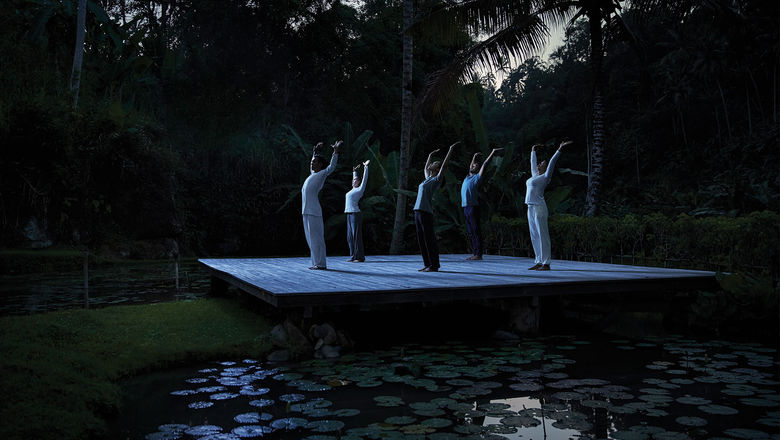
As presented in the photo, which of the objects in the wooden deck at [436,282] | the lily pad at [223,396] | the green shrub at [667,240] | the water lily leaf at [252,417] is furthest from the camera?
the green shrub at [667,240]

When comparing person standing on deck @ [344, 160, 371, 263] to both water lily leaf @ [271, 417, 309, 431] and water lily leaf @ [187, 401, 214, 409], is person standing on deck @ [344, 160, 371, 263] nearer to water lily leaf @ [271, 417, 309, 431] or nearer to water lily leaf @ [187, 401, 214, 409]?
water lily leaf @ [187, 401, 214, 409]

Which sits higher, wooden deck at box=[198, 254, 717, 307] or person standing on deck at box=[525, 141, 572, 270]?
person standing on deck at box=[525, 141, 572, 270]

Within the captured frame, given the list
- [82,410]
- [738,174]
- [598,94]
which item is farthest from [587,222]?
[738,174]

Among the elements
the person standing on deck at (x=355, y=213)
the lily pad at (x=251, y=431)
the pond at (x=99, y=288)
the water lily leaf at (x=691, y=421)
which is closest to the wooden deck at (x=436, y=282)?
the person standing on deck at (x=355, y=213)

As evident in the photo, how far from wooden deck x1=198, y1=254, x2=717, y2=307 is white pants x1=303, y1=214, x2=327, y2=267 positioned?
0.30 meters

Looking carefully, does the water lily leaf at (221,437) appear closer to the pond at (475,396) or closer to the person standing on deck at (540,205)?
the pond at (475,396)

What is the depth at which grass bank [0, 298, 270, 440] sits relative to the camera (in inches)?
170

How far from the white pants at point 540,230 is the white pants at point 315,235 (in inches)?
131

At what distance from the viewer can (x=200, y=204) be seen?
2398cm

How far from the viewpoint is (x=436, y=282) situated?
8.11m

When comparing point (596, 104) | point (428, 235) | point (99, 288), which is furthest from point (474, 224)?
point (99, 288)

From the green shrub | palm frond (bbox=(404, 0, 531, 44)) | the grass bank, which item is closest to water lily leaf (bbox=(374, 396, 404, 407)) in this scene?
the grass bank

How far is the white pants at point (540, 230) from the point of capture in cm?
990

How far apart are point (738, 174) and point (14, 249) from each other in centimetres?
2344
